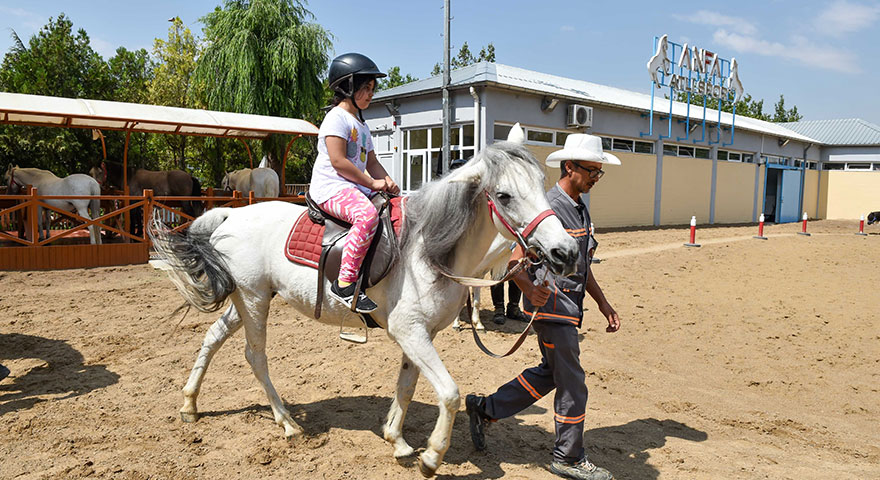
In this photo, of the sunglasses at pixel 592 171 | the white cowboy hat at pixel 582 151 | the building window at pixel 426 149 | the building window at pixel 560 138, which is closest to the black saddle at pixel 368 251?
the white cowboy hat at pixel 582 151

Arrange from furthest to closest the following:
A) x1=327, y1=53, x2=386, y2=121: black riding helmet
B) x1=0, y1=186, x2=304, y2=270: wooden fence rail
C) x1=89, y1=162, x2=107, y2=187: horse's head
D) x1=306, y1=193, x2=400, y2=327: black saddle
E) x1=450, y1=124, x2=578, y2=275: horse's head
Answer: x1=89, y1=162, x2=107, y2=187: horse's head → x1=0, y1=186, x2=304, y2=270: wooden fence rail → x1=327, y1=53, x2=386, y2=121: black riding helmet → x1=306, y1=193, x2=400, y2=327: black saddle → x1=450, y1=124, x2=578, y2=275: horse's head

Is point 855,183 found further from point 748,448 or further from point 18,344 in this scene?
point 18,344

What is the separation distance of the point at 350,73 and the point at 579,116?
14.9m

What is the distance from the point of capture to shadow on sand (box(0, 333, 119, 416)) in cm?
419

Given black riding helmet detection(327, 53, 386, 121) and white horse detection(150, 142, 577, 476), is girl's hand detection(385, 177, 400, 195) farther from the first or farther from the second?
black riding helmet detection(327, 53, 386, 121)

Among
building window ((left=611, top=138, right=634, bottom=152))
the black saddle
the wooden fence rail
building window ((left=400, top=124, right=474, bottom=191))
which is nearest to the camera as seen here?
the black saddle

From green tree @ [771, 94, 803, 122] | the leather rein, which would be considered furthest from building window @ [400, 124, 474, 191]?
green tree @ [771, 94, 803, 122]

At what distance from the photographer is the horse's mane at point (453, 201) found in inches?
106

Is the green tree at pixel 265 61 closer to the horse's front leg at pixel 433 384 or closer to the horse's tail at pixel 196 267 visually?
the horse's tail at pixel 196 267

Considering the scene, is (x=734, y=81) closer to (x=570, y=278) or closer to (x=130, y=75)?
(x=570, y=278)

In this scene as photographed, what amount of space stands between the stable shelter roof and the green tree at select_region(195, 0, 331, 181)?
231 inches

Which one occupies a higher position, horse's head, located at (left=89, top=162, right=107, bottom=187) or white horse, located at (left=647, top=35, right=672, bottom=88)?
white horse, located at (left=647, top=35, right=672, bottom=88)

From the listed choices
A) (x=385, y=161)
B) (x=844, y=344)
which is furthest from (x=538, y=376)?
(x=385, y=161)

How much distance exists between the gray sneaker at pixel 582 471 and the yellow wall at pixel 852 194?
3354 centimetres
